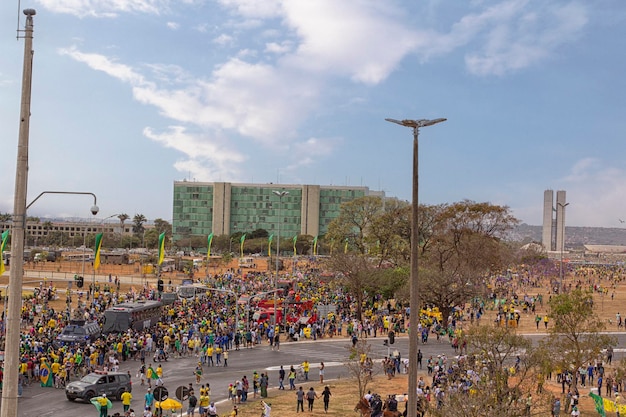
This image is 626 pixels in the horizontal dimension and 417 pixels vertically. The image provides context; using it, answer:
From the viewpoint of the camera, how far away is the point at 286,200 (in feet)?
623

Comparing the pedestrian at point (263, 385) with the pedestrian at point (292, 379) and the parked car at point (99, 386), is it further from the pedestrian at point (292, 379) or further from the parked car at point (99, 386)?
the parked car at point (99, 386)

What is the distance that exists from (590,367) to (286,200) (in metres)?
158

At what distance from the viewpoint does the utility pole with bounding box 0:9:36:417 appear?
29.7 ft

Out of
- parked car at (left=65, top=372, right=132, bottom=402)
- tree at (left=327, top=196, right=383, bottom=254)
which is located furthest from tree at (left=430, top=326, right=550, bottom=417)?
tree at (left=327, top=196, right=383, bottom=254)

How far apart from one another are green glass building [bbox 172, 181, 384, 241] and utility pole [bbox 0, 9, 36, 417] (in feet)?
582

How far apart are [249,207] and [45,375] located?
161m

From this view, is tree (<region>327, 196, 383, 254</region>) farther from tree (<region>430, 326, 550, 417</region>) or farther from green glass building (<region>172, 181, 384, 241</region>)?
green glass building (<region>172, 181, 384, 241</region>)

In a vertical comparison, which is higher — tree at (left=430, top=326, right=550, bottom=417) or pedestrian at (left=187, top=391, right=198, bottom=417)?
tree at (left=430, top=326, right=550, bottom=417)

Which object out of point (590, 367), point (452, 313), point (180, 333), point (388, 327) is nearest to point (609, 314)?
point (452, 313)

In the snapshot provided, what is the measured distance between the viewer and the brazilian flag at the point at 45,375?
1163 inches

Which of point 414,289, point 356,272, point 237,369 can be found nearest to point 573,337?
point 237,369

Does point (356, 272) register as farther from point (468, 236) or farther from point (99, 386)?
point (99, 386)

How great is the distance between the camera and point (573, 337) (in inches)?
1228

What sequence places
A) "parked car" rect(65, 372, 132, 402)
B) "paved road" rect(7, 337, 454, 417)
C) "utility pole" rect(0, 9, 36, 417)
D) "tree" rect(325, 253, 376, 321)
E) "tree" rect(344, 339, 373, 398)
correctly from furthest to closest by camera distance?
"tree" rect(325, 253, 376, 321), "tree" rect(344, 339, 373, 398), "parked car" rect(65, 372, 132, 402), "paved road" rect(7, 337, 454, 417), "utility pole" rect(0, 9, 36, 417)
